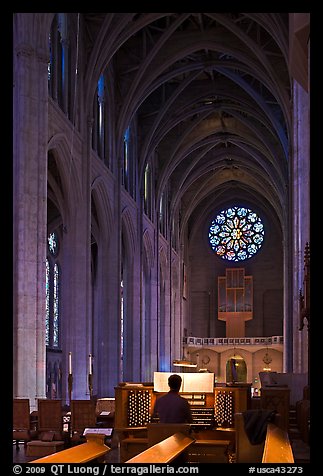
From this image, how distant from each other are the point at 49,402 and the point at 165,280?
1173 inches

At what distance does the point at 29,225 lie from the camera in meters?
18.3

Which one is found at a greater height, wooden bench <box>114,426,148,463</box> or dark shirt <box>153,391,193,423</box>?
dark shirt <box>153,391,193,423</box>

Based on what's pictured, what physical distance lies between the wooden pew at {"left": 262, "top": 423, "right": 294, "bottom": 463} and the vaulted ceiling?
19.8 metres

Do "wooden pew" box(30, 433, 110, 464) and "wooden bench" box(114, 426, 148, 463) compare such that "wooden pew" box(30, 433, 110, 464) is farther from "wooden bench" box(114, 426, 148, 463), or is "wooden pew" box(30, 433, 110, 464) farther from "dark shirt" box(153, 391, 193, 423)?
"wooden bench" box(114, 426, 148, 463)

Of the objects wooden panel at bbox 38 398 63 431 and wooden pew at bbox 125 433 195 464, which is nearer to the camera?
wooden pew at bbox 125 433 195 464

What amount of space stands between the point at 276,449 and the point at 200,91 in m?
32.3

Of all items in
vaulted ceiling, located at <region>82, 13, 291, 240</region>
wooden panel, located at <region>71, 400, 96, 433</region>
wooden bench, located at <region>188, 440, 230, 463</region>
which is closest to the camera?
wooden bench, located at <region>188, 440, 230, 463</region>

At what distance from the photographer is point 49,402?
1332cm

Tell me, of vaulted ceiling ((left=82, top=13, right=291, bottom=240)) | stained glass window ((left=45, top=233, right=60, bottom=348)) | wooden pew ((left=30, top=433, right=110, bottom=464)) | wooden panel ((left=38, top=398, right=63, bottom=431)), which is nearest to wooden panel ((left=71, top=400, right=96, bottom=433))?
wooden panel ((left=38, top=398, right=63, bottom=431))

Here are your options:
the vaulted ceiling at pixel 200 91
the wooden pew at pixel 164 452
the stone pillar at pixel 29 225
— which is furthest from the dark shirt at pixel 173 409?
the vaulted ceiling at pixel 200 91

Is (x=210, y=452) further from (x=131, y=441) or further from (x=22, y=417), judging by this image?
(x=22, y=417)

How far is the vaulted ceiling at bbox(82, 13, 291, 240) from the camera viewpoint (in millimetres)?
26688

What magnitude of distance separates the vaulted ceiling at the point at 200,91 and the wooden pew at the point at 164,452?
19.7 m
